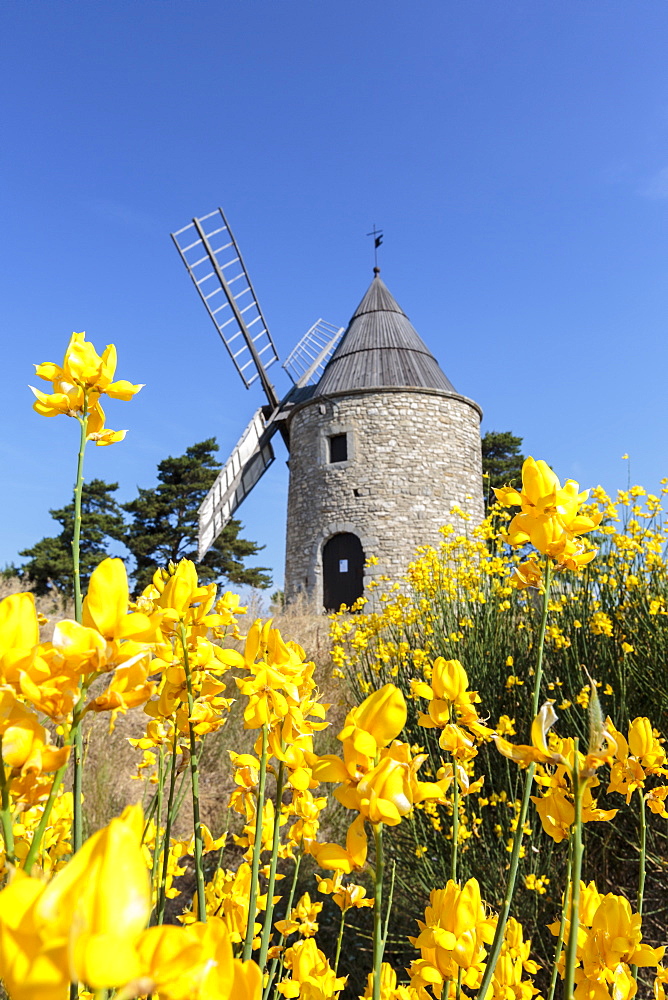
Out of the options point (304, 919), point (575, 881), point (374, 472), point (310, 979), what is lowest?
point (304, 919)

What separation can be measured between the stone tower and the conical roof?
0.14 ft

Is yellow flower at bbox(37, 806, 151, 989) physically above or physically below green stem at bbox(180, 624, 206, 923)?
above

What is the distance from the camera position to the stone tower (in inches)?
561

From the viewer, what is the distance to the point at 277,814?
982 mm

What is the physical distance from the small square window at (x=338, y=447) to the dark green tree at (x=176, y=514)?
21.3ft

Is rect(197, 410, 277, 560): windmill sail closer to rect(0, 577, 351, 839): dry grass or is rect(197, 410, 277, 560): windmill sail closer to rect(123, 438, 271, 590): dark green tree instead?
rect(123, 438, 271, 590): dark green tree

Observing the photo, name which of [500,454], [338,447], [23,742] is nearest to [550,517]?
[23,742]

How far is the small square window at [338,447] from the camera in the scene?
49.4 feet

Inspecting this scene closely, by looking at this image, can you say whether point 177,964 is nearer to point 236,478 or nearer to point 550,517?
point 550,517

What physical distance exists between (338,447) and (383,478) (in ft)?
4.92

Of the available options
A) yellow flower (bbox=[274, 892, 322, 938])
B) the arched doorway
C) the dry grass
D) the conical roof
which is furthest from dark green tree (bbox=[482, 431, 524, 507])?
yellow flower (bbox=[274, 892, 322, 938])

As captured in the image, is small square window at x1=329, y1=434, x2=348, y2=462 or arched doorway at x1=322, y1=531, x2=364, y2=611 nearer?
arched doorway at x1=322, y1=531, x2=364, y2=611

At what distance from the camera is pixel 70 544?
1734 cm

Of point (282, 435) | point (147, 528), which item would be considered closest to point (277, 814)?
point (282, 435)
